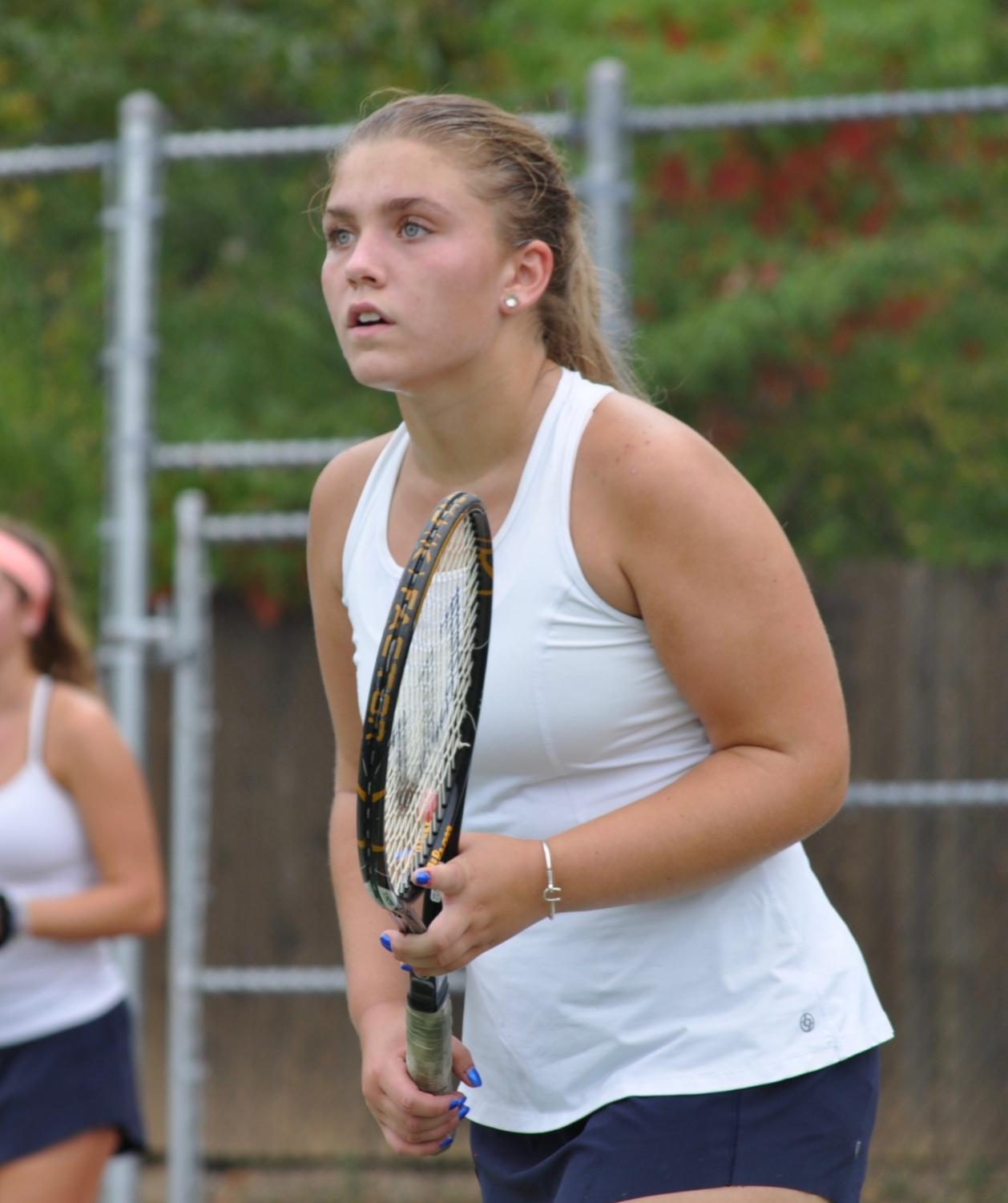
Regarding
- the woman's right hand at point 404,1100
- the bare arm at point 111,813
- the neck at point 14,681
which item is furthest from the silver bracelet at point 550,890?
the neck at point 14,681

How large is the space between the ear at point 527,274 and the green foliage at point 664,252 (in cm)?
439

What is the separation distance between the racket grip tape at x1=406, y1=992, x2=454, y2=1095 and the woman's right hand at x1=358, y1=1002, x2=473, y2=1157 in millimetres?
16

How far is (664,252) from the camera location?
834 centimetres

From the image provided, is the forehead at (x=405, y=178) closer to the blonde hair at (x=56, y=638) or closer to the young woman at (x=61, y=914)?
the young woman at (x=61, y=914)

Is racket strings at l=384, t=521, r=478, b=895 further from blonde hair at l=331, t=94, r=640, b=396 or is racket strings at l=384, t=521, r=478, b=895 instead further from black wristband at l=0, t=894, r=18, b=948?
black wristband at l=0, t=894, r=18, b=948

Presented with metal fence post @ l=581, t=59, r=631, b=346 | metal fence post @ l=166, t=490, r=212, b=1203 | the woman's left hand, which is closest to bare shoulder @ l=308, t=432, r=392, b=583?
the woman's left hand

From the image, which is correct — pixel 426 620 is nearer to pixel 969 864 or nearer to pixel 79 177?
pixel 969 864

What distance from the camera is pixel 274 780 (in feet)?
20.1

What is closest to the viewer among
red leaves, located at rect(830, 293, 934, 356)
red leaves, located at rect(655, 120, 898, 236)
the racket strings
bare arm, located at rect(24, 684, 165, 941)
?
the racket strings

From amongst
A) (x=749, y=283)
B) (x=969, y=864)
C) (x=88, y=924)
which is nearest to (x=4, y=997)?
(x=88, y=924)

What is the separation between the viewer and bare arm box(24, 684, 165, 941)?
176 inches

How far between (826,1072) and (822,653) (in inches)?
21.4

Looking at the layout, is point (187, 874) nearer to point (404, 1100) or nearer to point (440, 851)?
point (404, 1100)

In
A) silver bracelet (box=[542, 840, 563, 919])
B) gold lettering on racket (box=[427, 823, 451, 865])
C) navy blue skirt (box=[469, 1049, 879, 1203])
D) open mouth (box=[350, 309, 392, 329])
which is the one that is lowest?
navy blue skirt (box=[469, 1049, 879, 1203])
